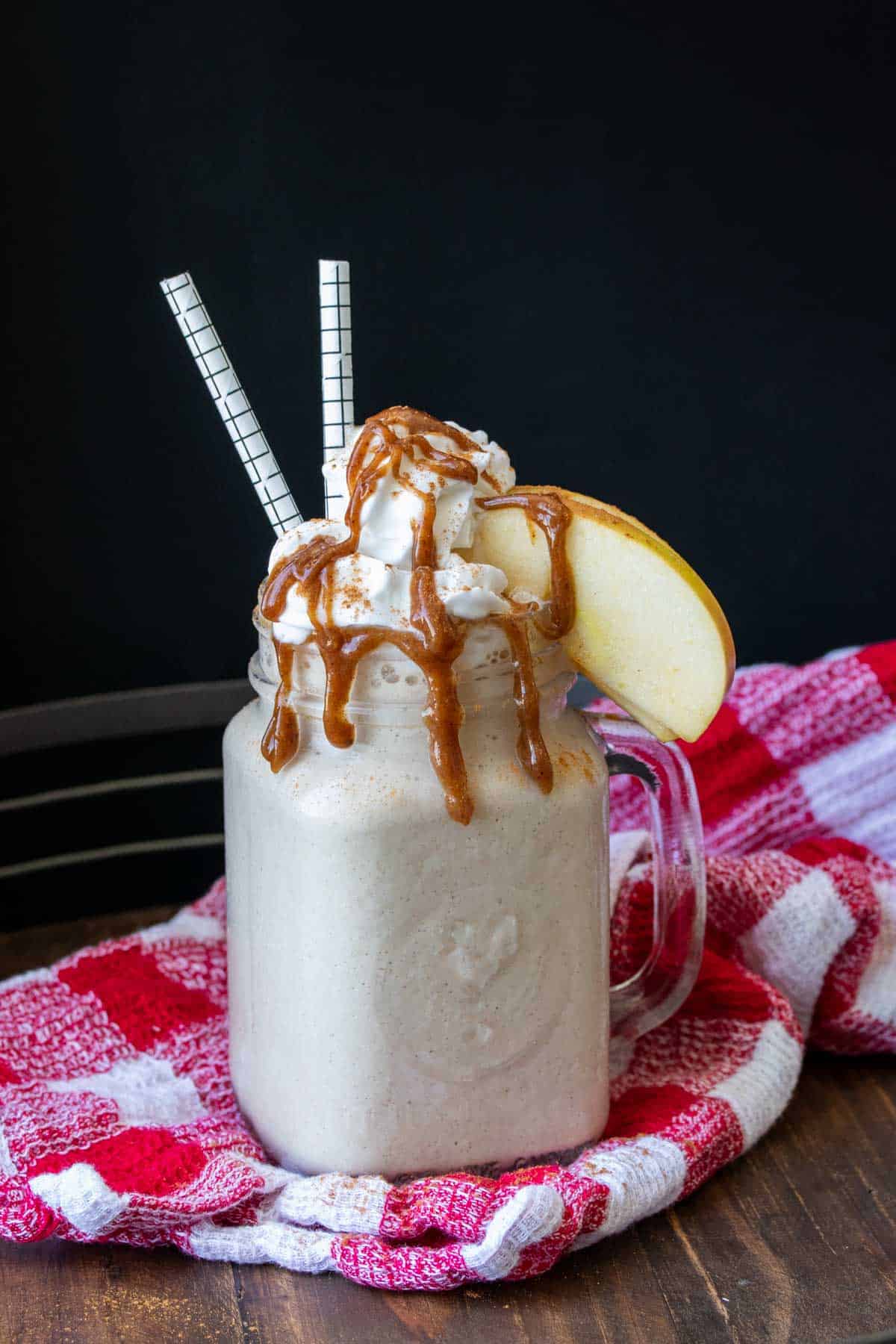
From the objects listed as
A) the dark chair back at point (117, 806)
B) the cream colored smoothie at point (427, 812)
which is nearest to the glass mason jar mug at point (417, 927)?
the cream colored smoothie at point (427, 812)

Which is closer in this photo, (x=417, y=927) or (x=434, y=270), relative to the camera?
(x=417, y=927)

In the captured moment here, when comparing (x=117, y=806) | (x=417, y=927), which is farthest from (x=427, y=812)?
(x=117, y=806)

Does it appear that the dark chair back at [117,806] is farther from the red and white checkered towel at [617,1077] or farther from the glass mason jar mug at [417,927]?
the glass mason jar mug at [417,927]

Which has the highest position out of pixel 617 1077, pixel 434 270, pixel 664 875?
pixel 434 270

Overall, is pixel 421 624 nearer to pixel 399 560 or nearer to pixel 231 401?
pixel 399 560

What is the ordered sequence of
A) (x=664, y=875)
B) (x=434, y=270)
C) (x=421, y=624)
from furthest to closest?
(x=434, y=270), (x=664, y=875), (x=421, y=624)

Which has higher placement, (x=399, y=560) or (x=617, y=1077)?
(x=399, y=560)
